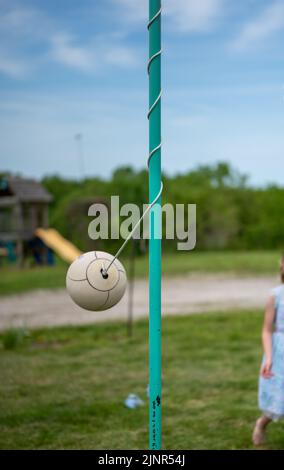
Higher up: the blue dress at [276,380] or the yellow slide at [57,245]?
the yellow slide at [57,245]

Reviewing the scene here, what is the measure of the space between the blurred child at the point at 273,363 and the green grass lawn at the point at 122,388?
303mm

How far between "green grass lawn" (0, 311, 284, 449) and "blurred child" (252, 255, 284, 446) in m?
0.30

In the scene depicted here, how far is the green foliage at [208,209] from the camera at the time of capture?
21.7 m

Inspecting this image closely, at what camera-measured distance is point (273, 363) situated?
3.38 m

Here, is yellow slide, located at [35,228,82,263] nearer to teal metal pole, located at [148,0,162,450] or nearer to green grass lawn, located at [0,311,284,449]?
green grass lawn, located at [0,311,284,449]

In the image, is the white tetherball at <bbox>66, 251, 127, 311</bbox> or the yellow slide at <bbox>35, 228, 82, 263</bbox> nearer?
the white tetherball at <bbox>66, 251, 127, 311</bbox>

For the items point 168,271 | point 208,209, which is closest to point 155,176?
point 168,271

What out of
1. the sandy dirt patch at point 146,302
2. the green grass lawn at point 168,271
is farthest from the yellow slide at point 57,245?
the sandy dirt patch at point 146,302

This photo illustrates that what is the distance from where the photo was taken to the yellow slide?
674 inches

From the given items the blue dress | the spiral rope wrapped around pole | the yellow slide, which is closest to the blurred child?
the blue dress

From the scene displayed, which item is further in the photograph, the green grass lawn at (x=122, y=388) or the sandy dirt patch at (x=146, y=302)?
the sandy dirt patch at (x=146, y=302)

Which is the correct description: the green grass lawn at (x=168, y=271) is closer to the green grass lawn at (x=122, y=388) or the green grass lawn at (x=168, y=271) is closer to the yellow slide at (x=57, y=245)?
the yellow slide at (x=57, y=245)

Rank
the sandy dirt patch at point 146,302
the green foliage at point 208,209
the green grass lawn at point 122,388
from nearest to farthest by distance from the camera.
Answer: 1. the green grass lawn at point 122,388
2. the sandy dirt patch at point 146,302
3. the green foliage at point 208,209

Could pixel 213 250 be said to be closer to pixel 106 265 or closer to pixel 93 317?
pixel 93 317
